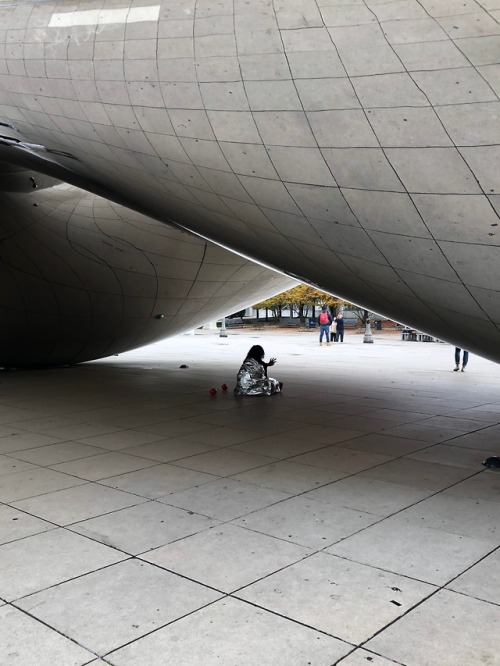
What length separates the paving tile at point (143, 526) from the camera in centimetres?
409

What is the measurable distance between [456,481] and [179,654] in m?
3.38

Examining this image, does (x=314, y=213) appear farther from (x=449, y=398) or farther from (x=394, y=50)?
(x=449, y=398)

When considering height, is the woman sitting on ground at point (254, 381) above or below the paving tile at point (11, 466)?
above

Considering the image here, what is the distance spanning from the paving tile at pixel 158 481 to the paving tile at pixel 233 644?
81.7 inches

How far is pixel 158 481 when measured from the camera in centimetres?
548

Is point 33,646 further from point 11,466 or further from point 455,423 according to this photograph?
point 455,423

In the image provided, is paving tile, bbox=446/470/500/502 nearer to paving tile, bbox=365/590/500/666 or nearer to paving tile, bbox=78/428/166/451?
paving tile, bbox=365/590/500/666

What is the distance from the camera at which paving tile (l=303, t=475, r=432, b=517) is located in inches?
189

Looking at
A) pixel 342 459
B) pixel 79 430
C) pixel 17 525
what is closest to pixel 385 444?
pixel 342 459

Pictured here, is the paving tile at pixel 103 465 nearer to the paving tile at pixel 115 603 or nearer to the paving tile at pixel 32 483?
the paving tile at pixel 32 483

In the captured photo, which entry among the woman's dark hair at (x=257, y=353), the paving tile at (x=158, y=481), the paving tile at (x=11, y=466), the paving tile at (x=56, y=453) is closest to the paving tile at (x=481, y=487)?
the paving tile at (x=158, y=481)

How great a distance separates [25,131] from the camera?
670 centimetres

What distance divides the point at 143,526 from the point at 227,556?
31.0 inches

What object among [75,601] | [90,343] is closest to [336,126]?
[75,601]
